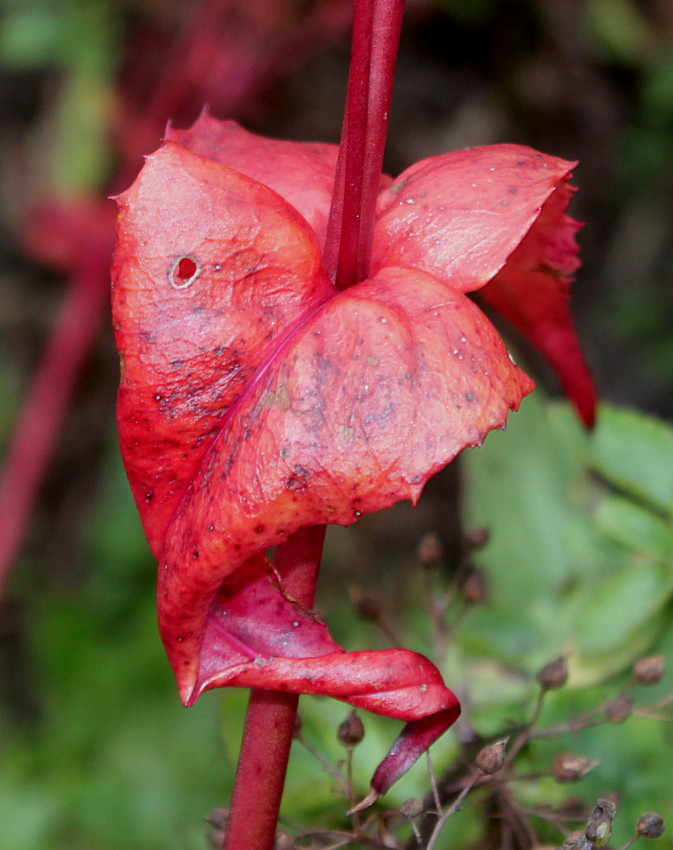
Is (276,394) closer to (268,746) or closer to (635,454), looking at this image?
(268,746)

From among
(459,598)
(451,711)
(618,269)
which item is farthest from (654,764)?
(618,269)

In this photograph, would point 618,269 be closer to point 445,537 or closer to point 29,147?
point 445,537

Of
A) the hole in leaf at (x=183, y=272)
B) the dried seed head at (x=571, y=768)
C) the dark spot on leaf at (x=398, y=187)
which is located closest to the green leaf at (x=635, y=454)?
the dried seed head at (x=571, y=768)

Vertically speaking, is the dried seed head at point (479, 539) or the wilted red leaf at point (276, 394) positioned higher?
the wilted red leaf at point (276, 394)

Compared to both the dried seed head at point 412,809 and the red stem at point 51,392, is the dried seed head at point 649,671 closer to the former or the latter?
the dried seed head at point 412,809

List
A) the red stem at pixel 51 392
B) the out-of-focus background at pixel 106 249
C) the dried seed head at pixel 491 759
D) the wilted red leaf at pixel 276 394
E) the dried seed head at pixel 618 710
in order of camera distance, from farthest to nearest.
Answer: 1. the red stem at pixel 51 392
2. the out-of-focus background at pixel 106 249
3. the dried seed head at pixel 618 710
4. the dried seed head at pixel 491 759
5. the wilted red leaf at pixel 276 394

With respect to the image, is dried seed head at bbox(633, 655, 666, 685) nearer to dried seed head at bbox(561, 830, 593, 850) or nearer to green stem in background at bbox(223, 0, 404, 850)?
dried seed head at bbox(561, 830, 593, 850)
